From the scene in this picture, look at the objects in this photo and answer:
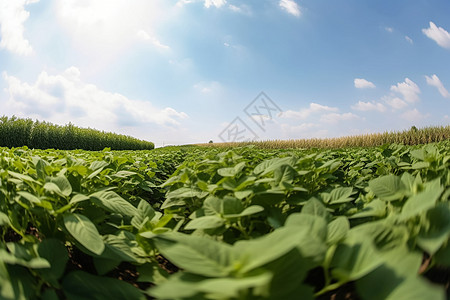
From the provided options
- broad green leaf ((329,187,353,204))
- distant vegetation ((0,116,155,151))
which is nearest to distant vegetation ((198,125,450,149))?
broad green leaf ((329,187,353,204))

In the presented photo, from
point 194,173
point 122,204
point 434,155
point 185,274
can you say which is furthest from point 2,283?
point 434,155

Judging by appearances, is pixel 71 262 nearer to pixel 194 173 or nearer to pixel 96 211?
pixel 96 211

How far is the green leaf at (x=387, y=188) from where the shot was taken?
1119 mm

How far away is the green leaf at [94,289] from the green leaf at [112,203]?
39 cm

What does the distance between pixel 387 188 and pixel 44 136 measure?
87.8 ft

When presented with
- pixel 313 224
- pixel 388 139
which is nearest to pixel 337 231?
pixel 313 224

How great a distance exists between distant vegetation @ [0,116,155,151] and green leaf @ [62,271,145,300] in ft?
80.5

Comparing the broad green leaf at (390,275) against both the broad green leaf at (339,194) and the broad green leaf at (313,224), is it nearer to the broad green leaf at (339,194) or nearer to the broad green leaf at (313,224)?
the broad green leaf at (313,224)

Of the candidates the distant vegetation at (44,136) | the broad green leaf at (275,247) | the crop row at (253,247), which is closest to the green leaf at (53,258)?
the crop row at (253,247)

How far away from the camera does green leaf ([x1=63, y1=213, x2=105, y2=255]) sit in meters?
1.01

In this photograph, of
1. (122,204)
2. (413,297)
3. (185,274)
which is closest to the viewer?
(413,297)

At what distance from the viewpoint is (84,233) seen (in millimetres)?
1062

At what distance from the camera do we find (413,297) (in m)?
0.53

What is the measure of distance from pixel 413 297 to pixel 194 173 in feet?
5.58
